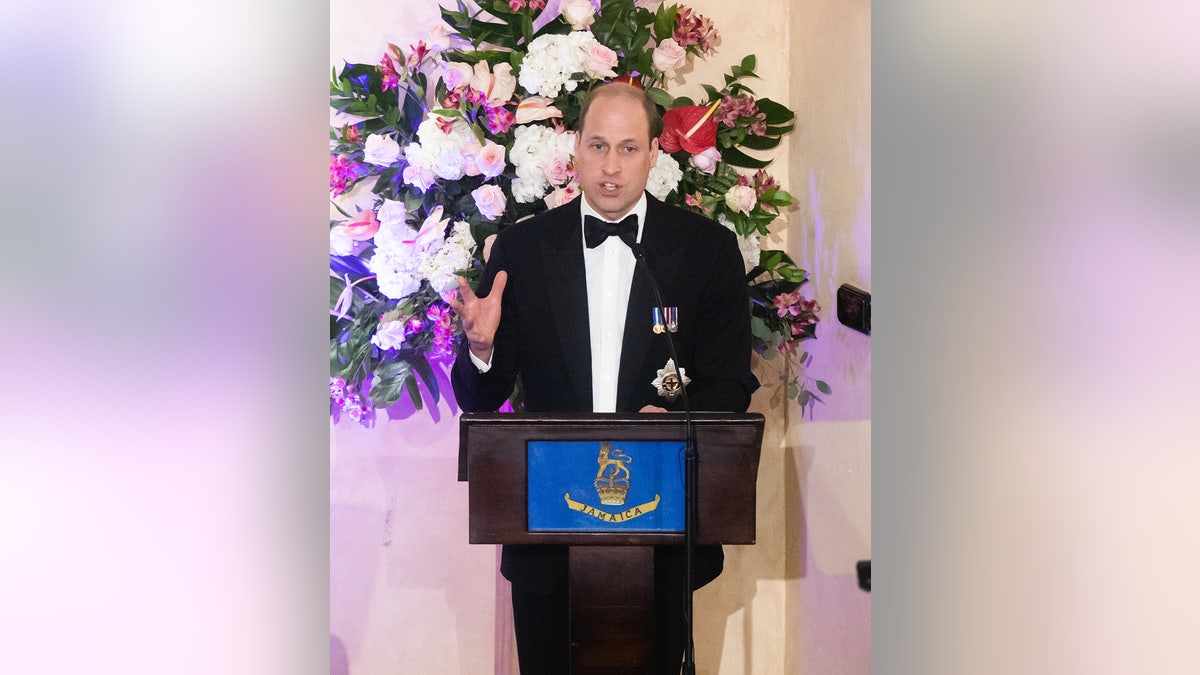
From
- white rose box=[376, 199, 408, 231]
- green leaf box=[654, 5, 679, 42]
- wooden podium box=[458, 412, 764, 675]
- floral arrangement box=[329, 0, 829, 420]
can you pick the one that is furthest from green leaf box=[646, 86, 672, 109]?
wooden podium box=[458, 412, 764, 675]

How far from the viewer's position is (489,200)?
9.43 feet

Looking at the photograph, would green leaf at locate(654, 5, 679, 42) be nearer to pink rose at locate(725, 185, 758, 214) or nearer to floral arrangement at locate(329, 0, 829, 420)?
floral arrangement at locate(329, 0, 829, 420)

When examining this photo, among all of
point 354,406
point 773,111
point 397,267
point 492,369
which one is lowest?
point 354,406

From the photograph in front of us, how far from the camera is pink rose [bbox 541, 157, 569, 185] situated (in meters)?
2.87

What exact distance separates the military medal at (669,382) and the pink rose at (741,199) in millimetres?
598

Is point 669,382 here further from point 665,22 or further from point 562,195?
point 665,22

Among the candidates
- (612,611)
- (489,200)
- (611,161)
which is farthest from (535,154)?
(612,611)

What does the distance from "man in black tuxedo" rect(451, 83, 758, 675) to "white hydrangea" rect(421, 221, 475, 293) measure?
0.49ft

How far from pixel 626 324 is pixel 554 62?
80 centimetres

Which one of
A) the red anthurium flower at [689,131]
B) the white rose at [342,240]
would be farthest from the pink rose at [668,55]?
the white rose at [342,240]

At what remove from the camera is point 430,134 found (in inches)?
113
